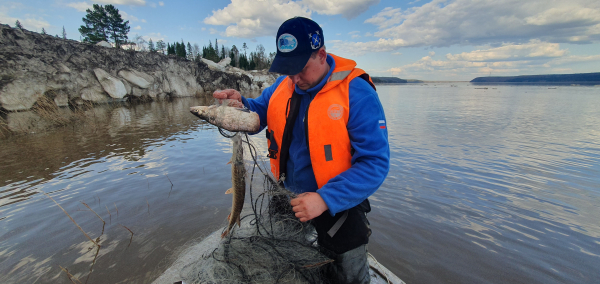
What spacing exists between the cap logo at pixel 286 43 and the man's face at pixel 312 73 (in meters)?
0.20

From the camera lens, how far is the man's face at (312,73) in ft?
7.55

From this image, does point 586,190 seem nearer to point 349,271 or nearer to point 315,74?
point 349,271

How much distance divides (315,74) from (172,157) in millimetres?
8279

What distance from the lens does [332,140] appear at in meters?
2.21

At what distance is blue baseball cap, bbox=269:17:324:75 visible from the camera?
84.6 inches

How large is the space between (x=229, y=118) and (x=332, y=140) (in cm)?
100

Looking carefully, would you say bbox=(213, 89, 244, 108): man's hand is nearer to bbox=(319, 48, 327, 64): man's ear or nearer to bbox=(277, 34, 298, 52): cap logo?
bbox=(277, 34, 298, 52): cap logo

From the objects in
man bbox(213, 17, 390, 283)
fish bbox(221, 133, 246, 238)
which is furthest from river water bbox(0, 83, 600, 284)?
man bbox(213, 17, 390, 283)

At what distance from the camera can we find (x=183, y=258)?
3357 mm

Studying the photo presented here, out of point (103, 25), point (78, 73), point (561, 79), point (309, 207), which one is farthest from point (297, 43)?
point (561, 79)

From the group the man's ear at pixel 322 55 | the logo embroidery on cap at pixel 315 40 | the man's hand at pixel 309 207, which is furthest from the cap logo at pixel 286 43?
the man's hand at pixel 309 207

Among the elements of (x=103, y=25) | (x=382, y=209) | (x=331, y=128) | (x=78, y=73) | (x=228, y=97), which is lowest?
(x=382, y=209)

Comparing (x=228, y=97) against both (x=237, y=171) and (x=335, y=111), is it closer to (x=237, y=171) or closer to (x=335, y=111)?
(x=237, y=171)

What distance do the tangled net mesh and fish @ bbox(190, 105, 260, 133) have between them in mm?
268
